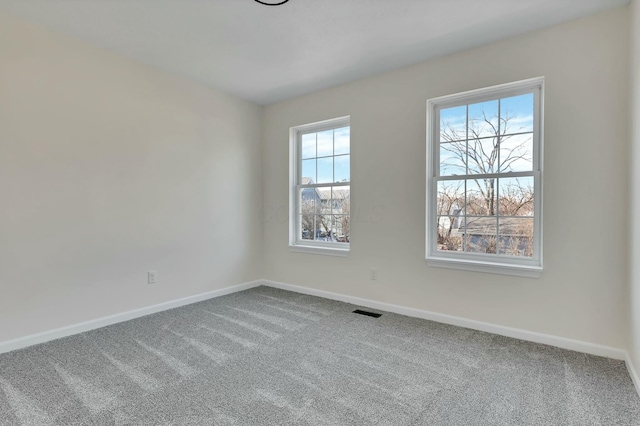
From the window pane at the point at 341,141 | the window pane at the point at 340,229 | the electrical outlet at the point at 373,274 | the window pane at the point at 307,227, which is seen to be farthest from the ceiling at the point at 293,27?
the electrical outlet at the point at 373,274

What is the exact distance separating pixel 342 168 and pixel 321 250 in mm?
1049

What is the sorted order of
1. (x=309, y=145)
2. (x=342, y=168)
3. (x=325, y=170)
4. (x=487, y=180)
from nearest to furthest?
(x=487, y=180) → (x=342, y=168) → (x=325, y=170) → (x=309, y=145)

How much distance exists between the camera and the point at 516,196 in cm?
284

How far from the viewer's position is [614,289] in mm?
2385

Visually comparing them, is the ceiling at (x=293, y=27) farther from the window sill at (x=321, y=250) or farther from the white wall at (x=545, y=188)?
the window sill at (x=321, y=250)

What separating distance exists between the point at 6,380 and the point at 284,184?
3.16 metres

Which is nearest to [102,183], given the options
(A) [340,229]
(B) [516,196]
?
(A) [340,229]

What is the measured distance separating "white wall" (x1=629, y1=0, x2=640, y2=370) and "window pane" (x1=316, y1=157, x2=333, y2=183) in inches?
109

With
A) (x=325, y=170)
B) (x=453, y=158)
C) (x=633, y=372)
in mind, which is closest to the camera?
(x=633, y=372)

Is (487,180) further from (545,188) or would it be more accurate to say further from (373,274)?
(373,274)

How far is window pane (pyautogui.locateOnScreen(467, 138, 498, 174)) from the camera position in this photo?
295 cm

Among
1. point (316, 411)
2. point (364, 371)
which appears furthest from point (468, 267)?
point (316, 411)

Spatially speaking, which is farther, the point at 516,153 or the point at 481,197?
the point at 481,197

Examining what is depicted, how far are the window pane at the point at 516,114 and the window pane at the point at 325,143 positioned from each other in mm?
1935
